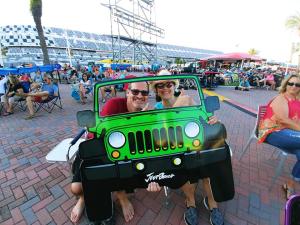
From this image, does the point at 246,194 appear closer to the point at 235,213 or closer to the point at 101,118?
the point at 235,213

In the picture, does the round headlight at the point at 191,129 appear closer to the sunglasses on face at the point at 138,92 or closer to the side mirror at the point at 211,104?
the side mirror at the point at 211,104

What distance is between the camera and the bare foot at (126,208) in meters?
2.34

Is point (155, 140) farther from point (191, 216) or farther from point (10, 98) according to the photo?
point (10, 98)

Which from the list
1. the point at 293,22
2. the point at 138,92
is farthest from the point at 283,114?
the point at 293,22

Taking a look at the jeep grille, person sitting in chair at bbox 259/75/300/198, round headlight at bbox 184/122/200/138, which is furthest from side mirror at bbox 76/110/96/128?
person sitting in chair at bbox 259/75/300/198

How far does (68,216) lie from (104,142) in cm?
127

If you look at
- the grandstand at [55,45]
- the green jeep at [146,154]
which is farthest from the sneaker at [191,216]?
the grandstand at [55,45]

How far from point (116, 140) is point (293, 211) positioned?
4.33 ft

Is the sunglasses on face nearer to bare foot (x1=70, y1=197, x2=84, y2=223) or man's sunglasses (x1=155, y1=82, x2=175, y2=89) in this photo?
man's sunglasses (x1=155, y1=82, x2=175, y2=89)

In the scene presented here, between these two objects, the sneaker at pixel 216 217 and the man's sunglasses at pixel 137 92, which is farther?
the man's sunglasses at pixel 137 92

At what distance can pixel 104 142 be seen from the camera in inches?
71.2

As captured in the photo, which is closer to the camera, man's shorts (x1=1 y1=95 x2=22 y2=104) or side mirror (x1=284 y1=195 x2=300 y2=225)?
side mirror (x1=284 y1=195 x2=300 y2=225)

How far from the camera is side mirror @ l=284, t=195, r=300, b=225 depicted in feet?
3.28

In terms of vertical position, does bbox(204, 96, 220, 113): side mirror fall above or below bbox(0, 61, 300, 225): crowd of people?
above
